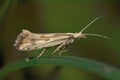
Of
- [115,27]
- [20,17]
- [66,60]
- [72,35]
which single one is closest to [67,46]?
[72,35]

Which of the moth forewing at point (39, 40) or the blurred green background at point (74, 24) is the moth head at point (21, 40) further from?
the blurred green background at point (74, 24)

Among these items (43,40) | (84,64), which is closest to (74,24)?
(43,40)

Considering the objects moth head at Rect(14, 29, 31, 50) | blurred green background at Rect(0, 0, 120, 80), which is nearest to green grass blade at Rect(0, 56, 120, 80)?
Answer: moth head at Rect(14, 29, 31, 50)

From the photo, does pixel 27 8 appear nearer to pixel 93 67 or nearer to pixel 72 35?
pixel 72 35

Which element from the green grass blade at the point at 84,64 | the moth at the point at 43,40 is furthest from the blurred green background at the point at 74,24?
the green grass blade at the point at 84,64

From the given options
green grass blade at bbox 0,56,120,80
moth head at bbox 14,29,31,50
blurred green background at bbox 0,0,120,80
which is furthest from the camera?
blurred green background at bbox 0,0,120,80

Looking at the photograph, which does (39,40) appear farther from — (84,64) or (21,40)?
(84,64)

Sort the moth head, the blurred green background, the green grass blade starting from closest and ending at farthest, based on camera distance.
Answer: the green grass blade → the moth head → the blurred green background

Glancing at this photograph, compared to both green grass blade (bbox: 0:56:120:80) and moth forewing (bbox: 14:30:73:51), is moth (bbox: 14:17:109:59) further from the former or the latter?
green grass blade (bbox: 0:56:120:80)

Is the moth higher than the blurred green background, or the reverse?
the blurred green background
